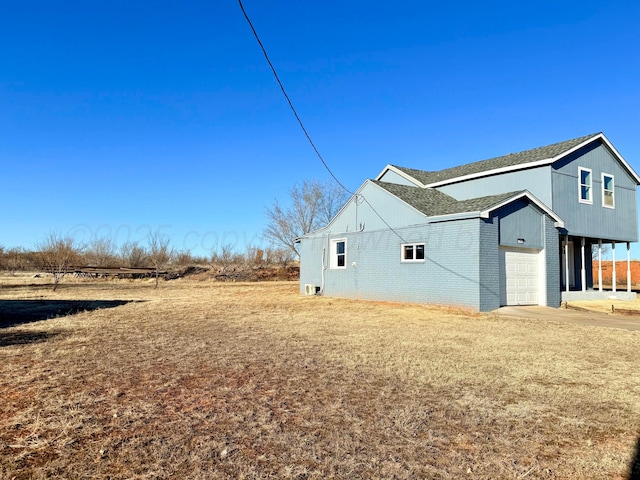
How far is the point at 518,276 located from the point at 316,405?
503 inches

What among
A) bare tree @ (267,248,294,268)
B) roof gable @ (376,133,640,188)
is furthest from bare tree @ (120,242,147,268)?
roof gable @ (376,133,640,188)

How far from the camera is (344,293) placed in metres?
19.7

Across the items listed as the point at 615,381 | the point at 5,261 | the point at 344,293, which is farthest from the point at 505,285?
the point at 5,261

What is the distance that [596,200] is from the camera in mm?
19625

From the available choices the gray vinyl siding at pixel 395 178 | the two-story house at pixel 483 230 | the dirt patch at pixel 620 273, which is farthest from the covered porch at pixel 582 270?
the dirt patch at pixel 620 273

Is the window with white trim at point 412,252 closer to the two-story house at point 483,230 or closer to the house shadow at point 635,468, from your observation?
the two-story house at point 483,230

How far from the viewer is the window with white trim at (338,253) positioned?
65.4 ft

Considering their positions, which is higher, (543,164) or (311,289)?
(543,164)

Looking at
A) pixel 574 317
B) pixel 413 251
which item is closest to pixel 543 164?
pixel 413 251

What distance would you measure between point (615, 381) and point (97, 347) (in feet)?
26.4

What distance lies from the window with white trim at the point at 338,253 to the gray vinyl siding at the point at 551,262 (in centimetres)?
804

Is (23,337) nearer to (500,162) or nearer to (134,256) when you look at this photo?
(500,162)

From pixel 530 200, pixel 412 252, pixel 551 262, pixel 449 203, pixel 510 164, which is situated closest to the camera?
pixel 530 200

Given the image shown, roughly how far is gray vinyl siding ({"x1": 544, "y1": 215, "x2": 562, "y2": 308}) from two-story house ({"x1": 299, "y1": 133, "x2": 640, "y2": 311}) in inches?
1.4
